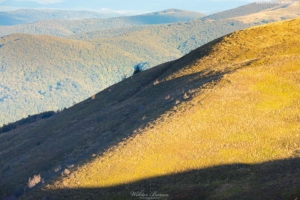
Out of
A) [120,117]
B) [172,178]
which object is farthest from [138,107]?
[172,178]

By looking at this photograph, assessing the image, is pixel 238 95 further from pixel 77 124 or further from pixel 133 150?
pixel 77 124

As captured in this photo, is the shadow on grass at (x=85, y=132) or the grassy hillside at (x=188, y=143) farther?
the shadow on grass at (x=85, y=132)

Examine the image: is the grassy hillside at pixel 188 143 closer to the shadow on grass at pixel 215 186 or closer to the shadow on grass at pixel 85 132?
the shadow on grass at pixel 215 186

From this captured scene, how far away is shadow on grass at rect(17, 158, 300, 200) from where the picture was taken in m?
20.2

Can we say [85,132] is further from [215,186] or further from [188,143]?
[215,186]

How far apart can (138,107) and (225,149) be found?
52.3 feet

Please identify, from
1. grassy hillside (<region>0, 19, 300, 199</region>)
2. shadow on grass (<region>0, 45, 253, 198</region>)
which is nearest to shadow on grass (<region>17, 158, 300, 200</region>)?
grassy hillside (<region>0, 19, 300, 199</region>)

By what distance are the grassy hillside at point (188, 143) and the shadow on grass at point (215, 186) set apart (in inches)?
2.3

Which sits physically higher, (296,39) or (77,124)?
(296,39)

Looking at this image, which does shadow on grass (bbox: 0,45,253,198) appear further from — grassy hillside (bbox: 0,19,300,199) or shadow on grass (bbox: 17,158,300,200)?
shadow on grass (bbox: 17,158,300,200)

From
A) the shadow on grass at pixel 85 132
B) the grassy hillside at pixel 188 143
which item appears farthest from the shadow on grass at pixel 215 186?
the shadow on grass at pixel 85 132

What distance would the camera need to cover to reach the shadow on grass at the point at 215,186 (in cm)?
2020

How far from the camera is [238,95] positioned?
1368 inches

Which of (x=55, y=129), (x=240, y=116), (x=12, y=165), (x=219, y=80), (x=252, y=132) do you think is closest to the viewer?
(x=252, y=132)
